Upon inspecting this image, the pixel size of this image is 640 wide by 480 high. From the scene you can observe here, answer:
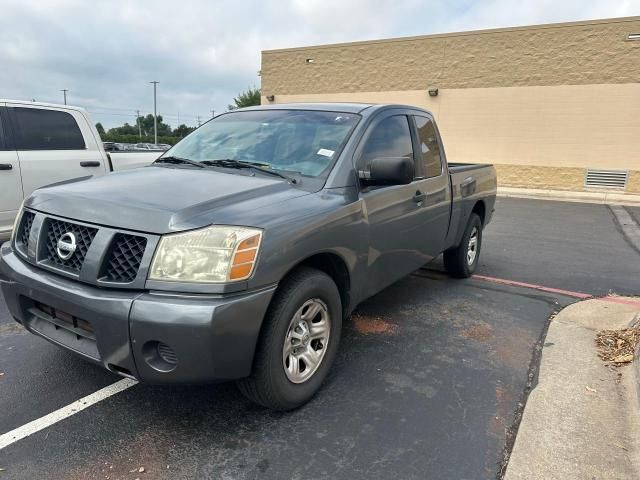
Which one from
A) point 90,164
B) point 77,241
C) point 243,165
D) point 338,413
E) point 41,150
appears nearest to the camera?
point 77,241

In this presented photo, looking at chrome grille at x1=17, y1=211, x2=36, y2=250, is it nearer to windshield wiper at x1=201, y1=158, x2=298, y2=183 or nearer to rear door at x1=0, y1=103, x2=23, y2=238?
windshield wiper at x1=201, y1=158, x2=298, y2=183

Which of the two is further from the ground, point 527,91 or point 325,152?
point 527,91

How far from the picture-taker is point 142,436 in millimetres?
2689

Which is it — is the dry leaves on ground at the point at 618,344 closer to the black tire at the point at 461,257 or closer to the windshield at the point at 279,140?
the black tire at the point at 461,257

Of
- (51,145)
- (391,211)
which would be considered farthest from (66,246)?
(51,145)

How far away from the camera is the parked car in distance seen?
18.6ft

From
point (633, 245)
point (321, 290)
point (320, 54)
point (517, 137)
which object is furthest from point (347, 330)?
point (320, 54)

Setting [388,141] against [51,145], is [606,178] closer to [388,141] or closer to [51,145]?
[388,141]

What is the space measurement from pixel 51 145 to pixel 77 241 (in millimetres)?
4198

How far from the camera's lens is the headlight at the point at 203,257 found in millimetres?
2377

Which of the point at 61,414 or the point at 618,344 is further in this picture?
the point at 618,344

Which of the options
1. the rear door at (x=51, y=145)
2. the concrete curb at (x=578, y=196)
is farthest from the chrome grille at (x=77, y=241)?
the concrete curb at (x=578, y=196)

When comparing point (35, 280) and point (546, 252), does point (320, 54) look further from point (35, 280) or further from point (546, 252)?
point (35, 280)

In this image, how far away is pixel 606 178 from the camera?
55.0 ft
